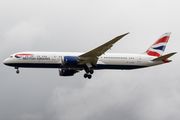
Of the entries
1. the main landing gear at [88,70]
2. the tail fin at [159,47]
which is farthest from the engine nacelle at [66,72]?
the tail fin at [159,47]

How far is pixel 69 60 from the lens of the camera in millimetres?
45344

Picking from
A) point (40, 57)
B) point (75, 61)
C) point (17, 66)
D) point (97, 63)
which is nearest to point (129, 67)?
point (97, 63)

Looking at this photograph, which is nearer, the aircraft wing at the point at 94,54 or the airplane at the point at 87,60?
the aircraft wing at the point at 94,54

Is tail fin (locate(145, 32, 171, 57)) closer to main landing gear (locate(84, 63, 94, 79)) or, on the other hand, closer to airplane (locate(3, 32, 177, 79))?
airplane (locate(3, 32, 177, 79))

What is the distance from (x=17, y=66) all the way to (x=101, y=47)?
12093 mm

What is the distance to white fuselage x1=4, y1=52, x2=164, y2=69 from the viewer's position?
46375 mm

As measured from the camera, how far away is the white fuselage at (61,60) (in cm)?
4638

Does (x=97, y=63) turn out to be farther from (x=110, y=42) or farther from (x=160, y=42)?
(x=160, y=42)

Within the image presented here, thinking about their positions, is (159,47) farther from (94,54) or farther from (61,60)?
(61,60)

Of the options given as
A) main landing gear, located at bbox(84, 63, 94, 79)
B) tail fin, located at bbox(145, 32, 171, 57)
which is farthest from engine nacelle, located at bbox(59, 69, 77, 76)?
tail fin, located at bbox(145, 32, 171, 57)

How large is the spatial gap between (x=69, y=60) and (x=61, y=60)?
1.24 metres

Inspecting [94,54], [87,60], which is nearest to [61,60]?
[87,60]

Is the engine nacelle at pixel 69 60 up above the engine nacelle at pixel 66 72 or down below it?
above

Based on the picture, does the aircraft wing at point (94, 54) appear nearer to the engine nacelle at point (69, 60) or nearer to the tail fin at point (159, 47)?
the engine nacelle at point (69, 60)
